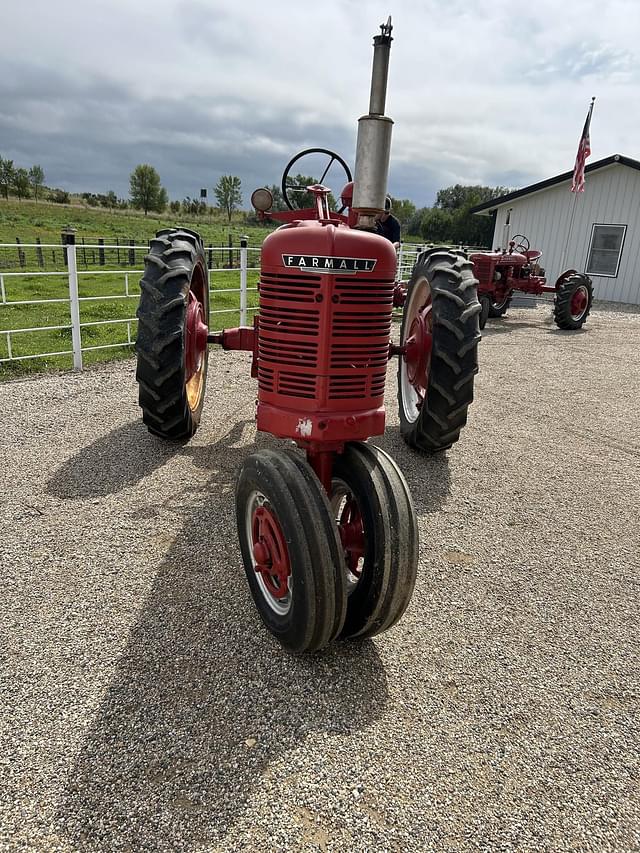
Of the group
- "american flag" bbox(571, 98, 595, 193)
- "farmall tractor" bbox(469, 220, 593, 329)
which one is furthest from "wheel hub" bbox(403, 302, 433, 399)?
"american flag" bbox(571, 98, 595, 193)

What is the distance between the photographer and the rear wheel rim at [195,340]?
439 cm

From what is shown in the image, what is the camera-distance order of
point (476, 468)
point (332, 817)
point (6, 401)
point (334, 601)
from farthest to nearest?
point (6, 401) → point (476, 468) → point (334, 601) → point (332, 817)

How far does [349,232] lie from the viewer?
2.44 metres

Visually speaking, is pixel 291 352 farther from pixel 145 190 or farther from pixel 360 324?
pixel 145 190

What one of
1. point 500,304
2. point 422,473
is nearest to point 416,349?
point 422,473

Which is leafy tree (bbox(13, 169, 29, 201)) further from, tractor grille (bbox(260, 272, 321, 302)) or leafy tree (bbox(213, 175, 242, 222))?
tractor grille (bbox(260, 272, 321, 302))

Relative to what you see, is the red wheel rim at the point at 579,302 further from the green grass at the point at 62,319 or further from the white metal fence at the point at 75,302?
the green grass at the point at 62,319

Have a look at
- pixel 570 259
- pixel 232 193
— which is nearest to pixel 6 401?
pixel 570 259

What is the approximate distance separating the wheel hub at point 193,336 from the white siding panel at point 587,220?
16740 mm

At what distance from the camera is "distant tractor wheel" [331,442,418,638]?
7.57 ft

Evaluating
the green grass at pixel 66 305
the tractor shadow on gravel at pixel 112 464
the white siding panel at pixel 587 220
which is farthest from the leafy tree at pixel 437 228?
the tractor shadow on gravel at pixel 112 464

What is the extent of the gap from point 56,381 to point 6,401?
85 cm

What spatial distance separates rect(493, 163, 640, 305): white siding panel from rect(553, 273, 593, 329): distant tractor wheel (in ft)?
20.8

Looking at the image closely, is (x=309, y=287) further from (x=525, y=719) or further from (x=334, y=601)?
(x=525, y=719)
